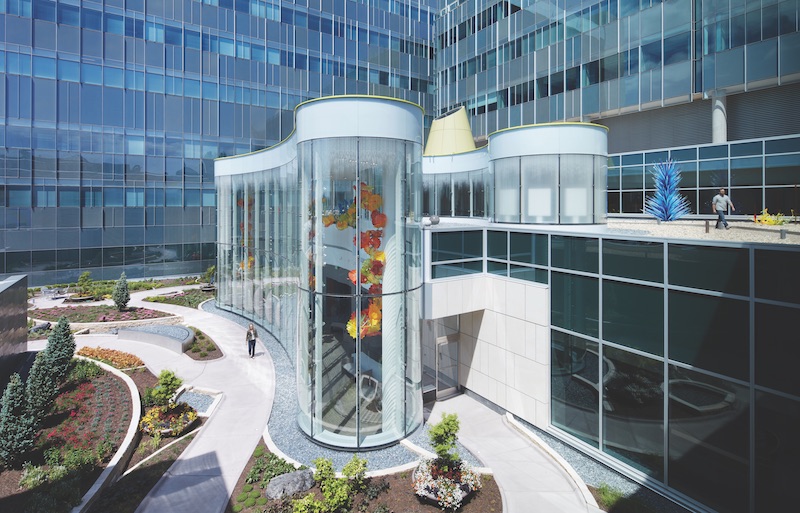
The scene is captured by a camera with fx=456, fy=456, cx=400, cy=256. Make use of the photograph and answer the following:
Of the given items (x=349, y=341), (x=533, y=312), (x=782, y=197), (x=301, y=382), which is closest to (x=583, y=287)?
(x=533, y=312)

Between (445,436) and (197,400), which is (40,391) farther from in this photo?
(445,436)

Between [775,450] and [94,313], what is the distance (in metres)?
31.9

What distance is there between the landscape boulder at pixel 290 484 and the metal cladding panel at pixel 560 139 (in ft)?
45.5

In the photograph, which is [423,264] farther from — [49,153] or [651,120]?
[49,153]

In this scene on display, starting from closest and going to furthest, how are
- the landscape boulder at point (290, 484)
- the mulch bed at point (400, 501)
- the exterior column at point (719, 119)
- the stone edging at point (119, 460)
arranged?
the stone edging at point (119, 460) → the mulch bed at point (400, 501) → the landscape boulder at point (290, 484) → the exterior column at point (719, 119)

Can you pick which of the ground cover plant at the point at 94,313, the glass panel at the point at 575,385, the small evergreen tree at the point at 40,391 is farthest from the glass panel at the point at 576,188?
the ground cover plant at the point at 94,313

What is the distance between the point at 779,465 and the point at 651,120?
1088 inches

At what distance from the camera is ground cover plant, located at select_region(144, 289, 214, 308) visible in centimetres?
3128

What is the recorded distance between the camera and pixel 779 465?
30.5 ft

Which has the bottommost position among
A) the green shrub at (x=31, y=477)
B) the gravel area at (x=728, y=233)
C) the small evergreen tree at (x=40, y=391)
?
the green shrub at (x=31, y=477)

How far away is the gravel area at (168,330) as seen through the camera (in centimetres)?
2217

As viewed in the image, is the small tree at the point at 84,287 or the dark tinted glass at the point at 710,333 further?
the small tree at the point at 84,287

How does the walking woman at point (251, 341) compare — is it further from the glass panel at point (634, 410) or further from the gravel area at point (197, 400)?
the glass panel at point (634, 410)

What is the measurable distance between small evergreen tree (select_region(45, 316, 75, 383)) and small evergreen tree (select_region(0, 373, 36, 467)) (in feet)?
16.4
